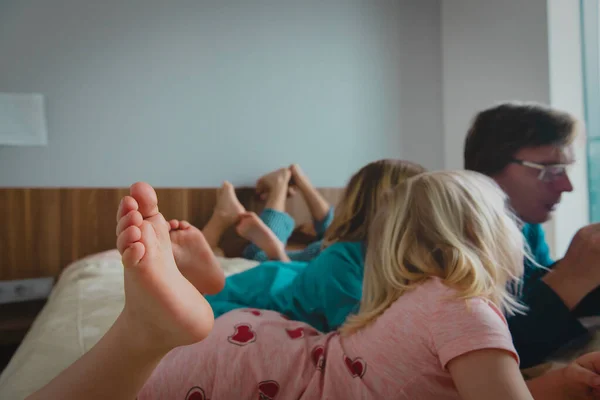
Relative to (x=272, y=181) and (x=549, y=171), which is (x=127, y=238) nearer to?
(x=549, y=171)

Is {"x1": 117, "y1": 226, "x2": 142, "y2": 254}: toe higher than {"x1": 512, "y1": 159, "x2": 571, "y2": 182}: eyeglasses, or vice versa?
{"x1": 512, "y1": 159, "x2": 571, "y2": 182}: eyeglasses

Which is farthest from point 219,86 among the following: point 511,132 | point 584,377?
point 584,377

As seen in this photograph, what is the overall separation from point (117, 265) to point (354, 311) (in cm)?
85

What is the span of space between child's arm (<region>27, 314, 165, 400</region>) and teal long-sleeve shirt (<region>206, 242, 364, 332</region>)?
0.40 m

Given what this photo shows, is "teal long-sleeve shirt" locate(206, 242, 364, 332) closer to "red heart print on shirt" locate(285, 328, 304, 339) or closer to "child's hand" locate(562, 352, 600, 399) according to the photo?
"red heart print on shirt" locate(285, 328, 304, 339)

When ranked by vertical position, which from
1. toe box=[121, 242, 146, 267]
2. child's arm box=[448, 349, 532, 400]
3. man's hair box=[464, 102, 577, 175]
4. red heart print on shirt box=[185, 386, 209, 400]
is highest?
man's hair box=[464, 102, 577, 175]

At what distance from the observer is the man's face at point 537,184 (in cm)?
106

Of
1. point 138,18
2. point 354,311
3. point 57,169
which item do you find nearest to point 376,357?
point 354,311

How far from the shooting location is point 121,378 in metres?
0.57

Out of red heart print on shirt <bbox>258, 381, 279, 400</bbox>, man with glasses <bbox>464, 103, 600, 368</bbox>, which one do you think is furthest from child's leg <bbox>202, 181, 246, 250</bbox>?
red heart print on shirt <bbox>258, 381, 279, 400</bbox>

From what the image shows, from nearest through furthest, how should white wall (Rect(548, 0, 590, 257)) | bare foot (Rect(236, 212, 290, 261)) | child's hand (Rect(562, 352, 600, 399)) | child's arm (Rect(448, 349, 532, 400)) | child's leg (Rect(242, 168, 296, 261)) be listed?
child's arm (Rect(448, 349, 532, 400)) < child's hand (Rect(562, 352, 600, 399)) < bare foot (Rect(236, 212, 290, 261)) < child's leg (Rect(242, 168, 296, 261)) < white wall (Rect(548, 0, 590, 257))

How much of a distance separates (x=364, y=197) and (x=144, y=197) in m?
0.62

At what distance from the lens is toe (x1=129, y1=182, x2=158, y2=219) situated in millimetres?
576

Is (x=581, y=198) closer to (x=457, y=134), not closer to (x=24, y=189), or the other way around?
(x=457, y=134)
